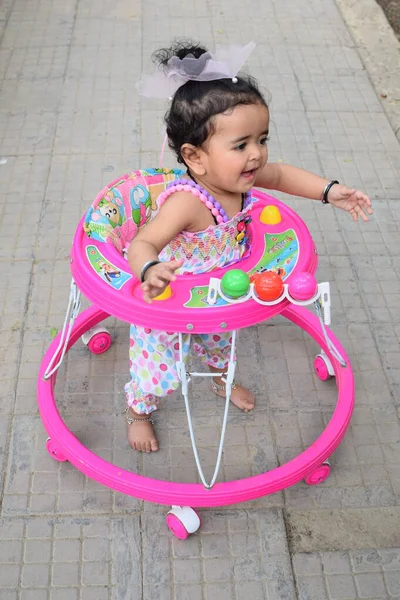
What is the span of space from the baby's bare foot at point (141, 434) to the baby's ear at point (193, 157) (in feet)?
3.12

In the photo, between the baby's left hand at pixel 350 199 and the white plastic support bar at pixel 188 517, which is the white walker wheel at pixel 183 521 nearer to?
the white plastic support bar at pixel 188 517

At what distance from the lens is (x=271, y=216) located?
2166 mm

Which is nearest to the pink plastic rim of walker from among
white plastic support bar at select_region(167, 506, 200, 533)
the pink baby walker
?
the pink baby walker

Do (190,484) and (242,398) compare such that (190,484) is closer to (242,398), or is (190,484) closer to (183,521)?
(183,521)

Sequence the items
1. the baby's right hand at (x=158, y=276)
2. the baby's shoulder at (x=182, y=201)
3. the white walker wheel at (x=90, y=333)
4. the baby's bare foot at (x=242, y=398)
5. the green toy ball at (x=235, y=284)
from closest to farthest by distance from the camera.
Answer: the baby's right hand at (x=158, y=276) → the green toy ball at (x=235, y=284) → the baby's shoulder at (x=182, y=201) → the baby's bare foot at (x=242, y=398) → the white walker wheel at (x=90, y=333)

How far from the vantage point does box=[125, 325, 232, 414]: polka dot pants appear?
2098mm

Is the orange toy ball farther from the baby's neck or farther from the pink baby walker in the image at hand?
the baby's neck

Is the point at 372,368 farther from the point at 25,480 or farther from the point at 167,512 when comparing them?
the point at 25,480

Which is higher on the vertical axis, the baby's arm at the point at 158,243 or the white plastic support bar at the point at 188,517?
the baby's arm at the point at 158,243

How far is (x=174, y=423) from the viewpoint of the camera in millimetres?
2459

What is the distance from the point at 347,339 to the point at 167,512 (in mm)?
1095

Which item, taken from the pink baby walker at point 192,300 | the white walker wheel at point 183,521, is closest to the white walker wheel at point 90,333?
the pink baby walker at point 192,300

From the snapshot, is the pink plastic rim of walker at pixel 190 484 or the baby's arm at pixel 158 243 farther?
A: the pink plastic rim of walker at pixel 190 484

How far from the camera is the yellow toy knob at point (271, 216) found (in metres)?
2.17
